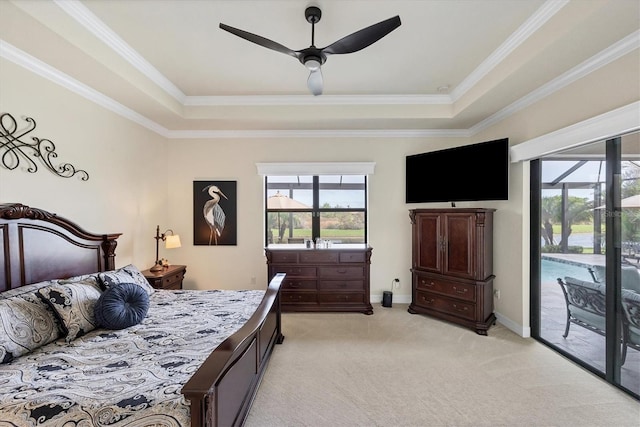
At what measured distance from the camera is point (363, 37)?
6.27ft

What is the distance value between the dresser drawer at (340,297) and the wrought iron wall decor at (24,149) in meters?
3.27

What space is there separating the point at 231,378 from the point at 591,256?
3.27 metres

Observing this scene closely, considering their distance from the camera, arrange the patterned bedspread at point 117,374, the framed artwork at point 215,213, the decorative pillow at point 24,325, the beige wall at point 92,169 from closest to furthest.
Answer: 1. the patterned bedspread at point 117,374
2. the decorative pillow at point 24,325
3. the beige wall at point 92,169
4. the framed artwork at point 215,213

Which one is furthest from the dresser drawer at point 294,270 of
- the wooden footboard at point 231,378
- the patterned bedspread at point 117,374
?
the patterned bedspread at point 117,374

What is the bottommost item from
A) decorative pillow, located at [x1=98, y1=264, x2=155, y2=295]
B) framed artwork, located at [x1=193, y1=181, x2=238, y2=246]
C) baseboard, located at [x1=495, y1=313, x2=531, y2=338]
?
baseboard, located at [x1=495, y1=313, x2=531, y2=338]

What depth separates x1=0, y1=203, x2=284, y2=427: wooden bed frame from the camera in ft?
4.19

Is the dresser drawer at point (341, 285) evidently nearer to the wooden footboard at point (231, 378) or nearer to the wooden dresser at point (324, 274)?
the wooden dresser at point (324, 274)

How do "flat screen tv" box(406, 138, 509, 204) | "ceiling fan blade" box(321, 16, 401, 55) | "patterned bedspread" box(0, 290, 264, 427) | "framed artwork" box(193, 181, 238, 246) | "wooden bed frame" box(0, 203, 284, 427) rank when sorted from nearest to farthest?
"patterned bedspread" box(0, 290, 264, 427)
"wooden bed frame" box(0, 203, 284, 427)
"ceiling fan blade" box(321, 16, 401, 55)
"flat screen tv" box(406, 138, 509, 204)
"framed artwork" box(193, 181, 238, 246)

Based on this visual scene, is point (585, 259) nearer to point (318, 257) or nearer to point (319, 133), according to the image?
point (318, 257)

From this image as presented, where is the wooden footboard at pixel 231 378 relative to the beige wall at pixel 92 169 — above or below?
below

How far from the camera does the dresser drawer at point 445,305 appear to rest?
11.3 feet

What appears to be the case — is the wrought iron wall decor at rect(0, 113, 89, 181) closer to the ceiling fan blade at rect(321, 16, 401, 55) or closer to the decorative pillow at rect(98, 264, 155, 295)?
the decorative pillow at rect(98, 264, 155, 295)

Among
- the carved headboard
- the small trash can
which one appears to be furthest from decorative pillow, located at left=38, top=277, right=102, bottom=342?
the small trash can

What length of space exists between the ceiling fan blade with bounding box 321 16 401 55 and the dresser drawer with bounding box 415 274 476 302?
302cm
